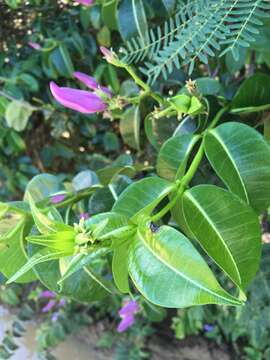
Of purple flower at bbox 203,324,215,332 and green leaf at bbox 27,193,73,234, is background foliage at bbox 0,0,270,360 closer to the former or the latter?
purple flower at bbox 203,324,215,332

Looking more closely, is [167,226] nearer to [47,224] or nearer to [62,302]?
[47,224]

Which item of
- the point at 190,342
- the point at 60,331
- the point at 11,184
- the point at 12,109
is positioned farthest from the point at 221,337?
the point at 12,109

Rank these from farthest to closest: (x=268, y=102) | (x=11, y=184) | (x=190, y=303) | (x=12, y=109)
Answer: (x=11, y=184) < (x=12, y=109) < (x=268, y=102) < (x=190, y=303)

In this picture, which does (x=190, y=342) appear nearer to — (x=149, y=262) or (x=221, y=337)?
(x=221, y=337)

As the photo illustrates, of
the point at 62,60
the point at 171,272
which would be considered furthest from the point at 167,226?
the point at 62,60

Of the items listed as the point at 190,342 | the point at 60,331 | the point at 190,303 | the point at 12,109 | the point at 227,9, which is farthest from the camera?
the point at 190,342

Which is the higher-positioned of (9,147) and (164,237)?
(164,237)
